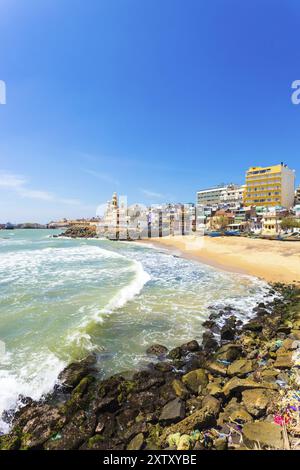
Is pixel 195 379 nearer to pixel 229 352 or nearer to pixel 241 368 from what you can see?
pixel 241 368

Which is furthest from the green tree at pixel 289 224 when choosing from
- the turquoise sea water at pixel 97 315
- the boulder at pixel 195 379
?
the boulder at pixel 195 379

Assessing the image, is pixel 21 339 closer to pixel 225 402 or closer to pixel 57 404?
pixel 57 404

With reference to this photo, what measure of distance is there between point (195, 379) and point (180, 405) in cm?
114

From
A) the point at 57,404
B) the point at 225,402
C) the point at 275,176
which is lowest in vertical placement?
the point at 57,404

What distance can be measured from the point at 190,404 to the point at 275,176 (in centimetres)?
8230

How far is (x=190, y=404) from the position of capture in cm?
561

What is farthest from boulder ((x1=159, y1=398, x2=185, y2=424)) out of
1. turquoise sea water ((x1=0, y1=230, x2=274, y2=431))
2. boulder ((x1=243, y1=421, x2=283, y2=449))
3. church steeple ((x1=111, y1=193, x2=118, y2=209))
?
church steeple ((x1=111, y1=193, x2=118, y2=209))

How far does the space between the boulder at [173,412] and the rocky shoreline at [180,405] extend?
0.02 metres

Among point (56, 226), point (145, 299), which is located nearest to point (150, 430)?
point (145, 299)

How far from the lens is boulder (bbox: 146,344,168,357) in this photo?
26.8 ft

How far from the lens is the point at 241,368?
22.1 ft

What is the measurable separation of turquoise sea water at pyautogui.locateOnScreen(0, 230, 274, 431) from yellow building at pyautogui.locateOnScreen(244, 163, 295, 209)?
66508mm

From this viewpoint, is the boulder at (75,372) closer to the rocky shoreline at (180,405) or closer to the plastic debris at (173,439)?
the rocky shoreline at (180,405)
